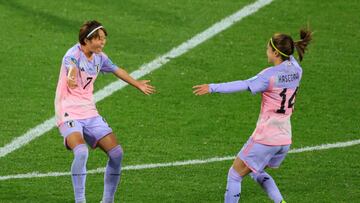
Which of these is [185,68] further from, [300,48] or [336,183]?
[300,48]

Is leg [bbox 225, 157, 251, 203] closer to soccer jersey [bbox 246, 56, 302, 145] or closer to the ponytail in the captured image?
soccer jersey [bbox 246, 56, 302, 145]

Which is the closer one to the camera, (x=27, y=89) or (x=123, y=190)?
(x=123, y=190)

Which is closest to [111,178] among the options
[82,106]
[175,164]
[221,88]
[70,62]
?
[82,106]

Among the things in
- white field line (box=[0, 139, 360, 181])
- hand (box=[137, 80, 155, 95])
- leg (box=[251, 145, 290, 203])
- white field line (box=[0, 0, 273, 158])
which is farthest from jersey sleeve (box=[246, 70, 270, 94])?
white field line (box=[0, 0, 273, 158])

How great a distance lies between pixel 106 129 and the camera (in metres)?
12.8

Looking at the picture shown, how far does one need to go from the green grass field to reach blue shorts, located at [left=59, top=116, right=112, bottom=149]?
0.92 meters

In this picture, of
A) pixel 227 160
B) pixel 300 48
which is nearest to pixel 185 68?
pixel 227 160

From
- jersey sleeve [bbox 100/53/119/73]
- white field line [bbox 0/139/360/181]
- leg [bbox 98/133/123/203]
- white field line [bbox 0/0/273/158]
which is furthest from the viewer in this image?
white field line [bbox 0/0/273/158]

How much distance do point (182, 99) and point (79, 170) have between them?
4.93 meters

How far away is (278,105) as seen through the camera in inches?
476

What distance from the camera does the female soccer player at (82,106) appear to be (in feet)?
41.1

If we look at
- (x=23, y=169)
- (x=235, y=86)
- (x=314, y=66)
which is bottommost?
(x=314, y=66)

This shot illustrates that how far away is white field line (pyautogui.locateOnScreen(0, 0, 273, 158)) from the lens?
51.2 feet

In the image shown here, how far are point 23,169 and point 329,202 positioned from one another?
3731 millimetres
